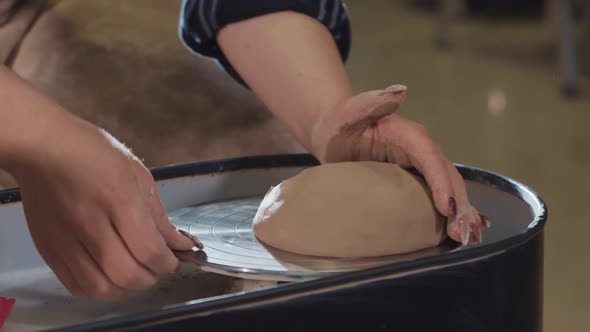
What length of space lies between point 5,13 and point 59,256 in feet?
2.04

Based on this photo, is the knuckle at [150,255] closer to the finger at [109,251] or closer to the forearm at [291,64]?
the finger at [109,251]

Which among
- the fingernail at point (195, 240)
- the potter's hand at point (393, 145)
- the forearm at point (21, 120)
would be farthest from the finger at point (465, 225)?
the forearm at point (21, 120)

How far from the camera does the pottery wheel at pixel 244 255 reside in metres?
0.52

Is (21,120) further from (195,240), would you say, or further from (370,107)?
(370,107)

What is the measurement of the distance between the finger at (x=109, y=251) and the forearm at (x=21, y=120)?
6 cm

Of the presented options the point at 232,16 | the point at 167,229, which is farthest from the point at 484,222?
the point at 232,16

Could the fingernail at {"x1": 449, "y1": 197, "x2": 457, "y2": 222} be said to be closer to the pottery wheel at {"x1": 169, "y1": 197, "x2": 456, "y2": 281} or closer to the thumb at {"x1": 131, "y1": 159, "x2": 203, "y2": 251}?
the pottery wheel at {"x1": 169, "y1": 197, "x2": 456, "y2": 281}

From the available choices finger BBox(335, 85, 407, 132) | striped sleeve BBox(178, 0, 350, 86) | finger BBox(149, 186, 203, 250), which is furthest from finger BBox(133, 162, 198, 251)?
striped sleeve BBox(178, 0, 350, 86)

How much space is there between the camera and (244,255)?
1.82 feet

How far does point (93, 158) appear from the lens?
1.67ft

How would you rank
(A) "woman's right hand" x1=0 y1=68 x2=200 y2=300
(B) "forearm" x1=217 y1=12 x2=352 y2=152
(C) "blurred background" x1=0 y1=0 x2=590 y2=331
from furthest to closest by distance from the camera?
(C) "blurred background" x1=0 y1=0 x2=590 y2=331 → (B) "forearm" x1=217 y1=12 x2=352 y2=152 → (A) "woman's right hand" x1=0 y1=68 x2=200 y2=300

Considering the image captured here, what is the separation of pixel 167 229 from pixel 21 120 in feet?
0.38

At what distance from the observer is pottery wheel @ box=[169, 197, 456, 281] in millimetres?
515

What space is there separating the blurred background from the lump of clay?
1.04ft
